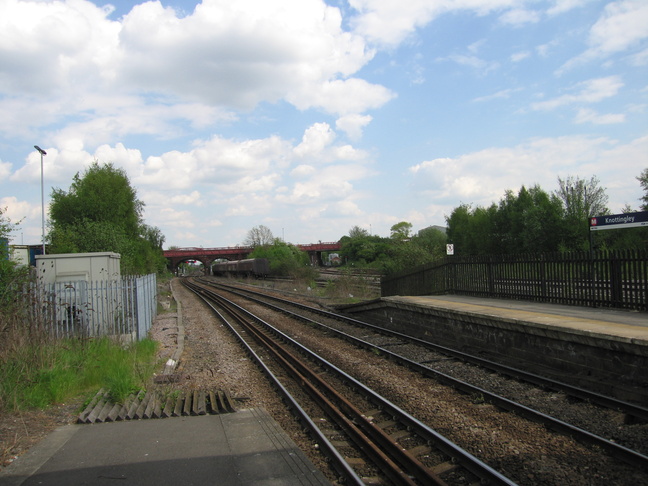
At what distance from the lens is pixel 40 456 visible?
16.6ft

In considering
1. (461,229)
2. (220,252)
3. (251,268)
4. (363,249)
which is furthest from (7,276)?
(220,252)

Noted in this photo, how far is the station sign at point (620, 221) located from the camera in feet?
43.7

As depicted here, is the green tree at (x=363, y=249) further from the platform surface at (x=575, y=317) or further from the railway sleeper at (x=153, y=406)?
the railway sleeper at (x=153, y=406)

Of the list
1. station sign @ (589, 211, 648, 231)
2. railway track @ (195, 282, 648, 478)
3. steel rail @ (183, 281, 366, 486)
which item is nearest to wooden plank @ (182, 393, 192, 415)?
steel rail @ (183, 281, 366, 486)

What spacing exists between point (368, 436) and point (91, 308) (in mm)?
8062

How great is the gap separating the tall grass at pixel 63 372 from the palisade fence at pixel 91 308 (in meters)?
0.76

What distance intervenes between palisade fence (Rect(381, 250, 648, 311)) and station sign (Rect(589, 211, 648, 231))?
3.32 metres

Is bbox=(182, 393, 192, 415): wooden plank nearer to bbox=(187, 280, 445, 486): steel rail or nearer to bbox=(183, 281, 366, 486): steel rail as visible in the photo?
bbox=(183, 281, 366, 486): steel rail

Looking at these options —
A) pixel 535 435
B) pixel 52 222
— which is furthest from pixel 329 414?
pixel 52 222

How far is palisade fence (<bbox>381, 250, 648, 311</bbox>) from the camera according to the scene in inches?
403

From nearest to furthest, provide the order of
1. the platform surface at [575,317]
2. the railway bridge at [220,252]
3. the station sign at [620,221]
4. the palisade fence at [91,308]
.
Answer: the platform surface at [575,317]
the palisade fence at [91,308]
the station sign at [620,221]
the railway bridge at [220,252]

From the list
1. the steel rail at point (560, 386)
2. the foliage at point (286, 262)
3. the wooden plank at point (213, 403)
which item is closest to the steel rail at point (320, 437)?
the wooden plank at point (213, 403)

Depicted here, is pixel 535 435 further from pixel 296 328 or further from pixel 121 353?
pixel 296 328

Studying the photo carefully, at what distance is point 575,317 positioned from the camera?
9672 millimetres
